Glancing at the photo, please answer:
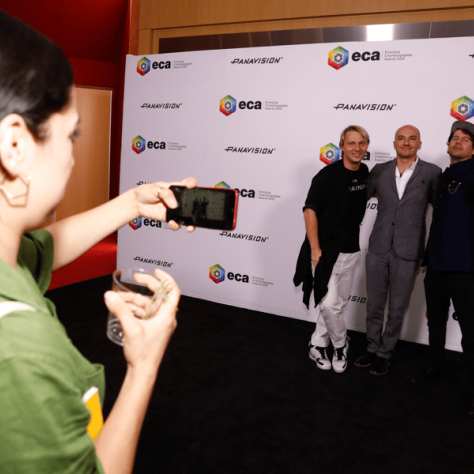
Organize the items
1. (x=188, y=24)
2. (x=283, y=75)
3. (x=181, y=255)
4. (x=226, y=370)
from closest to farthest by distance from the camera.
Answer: (x=226, y=370) → (x=283, y=75) → (x=181, y=255) → (x=188, y=24)

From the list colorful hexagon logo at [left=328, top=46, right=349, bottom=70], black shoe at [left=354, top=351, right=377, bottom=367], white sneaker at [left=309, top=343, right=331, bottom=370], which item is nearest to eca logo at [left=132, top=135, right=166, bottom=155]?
colorful hexagon logo at [left=328, top=46, right=349, bottom=70]

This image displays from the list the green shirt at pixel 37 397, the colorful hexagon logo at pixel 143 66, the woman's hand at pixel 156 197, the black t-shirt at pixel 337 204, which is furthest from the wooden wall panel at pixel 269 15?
the green shirt at pixel 37 397

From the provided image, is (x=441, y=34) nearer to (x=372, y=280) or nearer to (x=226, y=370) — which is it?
(x=372, y=280)

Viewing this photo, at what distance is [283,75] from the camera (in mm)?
3814

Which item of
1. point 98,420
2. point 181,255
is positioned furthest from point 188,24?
point 98,420

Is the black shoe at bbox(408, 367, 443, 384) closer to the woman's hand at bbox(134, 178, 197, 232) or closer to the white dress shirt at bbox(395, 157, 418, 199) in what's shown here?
the white dress shirt at bbox(395, 157, 418, 199)

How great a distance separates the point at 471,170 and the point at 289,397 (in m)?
1.81

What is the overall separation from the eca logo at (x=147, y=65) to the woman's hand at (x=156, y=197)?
11.5ft

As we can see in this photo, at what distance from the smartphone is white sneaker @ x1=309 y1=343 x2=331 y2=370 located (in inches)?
79.2

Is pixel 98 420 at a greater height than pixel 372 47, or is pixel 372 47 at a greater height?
pixel 372 47

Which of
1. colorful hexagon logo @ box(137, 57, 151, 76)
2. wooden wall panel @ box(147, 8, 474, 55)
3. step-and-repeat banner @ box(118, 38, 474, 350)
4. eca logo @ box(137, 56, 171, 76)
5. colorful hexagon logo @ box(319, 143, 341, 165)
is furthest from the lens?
colorful hexagon logo @ box(137, 57, 151, 76)

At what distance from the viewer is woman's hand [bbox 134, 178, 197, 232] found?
1.21m

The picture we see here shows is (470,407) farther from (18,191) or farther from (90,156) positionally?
(90,156)

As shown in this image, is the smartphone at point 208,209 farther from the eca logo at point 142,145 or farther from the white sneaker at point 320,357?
the eca logo at point 142,145
